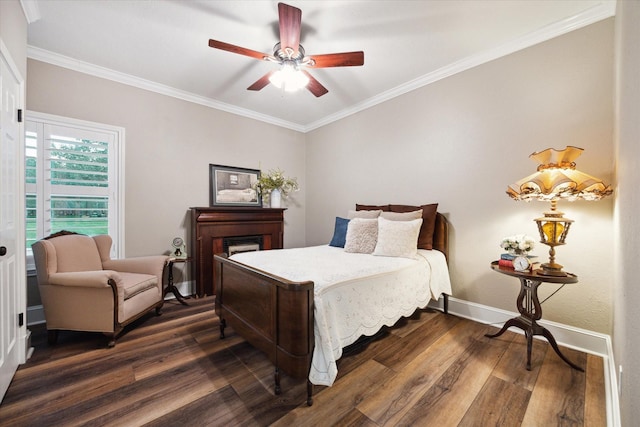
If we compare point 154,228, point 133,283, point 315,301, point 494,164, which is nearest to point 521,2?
point 494,164

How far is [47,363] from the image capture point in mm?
1926

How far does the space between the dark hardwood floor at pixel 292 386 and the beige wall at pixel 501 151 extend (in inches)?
25.0

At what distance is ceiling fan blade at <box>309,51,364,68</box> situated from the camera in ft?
6.87

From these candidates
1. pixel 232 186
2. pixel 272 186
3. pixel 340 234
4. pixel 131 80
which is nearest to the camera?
pixel 131 80

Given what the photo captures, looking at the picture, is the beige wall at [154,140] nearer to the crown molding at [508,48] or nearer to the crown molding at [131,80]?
the crown molding at [131,80]

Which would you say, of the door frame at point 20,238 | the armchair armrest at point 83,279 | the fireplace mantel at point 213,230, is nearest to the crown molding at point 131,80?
the door frame at point 20,238

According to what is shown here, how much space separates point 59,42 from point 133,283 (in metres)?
2.51

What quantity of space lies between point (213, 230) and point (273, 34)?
2.50m

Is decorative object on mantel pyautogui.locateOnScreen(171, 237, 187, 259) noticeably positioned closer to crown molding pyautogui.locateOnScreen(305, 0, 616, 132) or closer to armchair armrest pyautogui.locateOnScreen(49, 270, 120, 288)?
armchair armrest pyautogui.locateOnScreen(49, 270, 120, 288)

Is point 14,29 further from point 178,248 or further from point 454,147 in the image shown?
point 454,147

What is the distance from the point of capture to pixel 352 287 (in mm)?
1838

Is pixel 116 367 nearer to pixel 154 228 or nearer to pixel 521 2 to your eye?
pixel 154 228

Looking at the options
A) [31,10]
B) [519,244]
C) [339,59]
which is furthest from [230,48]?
[519,244]

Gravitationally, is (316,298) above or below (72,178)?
below
